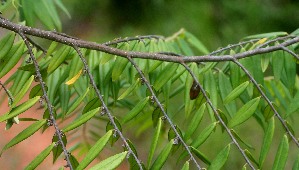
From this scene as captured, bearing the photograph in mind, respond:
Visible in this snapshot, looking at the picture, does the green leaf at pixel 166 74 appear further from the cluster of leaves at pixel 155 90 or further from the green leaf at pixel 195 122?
the green leaf at pixel 195 122

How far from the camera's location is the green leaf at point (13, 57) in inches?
35.1

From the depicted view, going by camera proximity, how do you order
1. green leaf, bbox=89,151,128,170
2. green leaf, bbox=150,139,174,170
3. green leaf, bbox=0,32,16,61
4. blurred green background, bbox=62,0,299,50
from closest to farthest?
1. green leaf, bbox=89,151,128,170
2. green leaf, bbox=150,139,174,170
3. green leaf, bbox=0,32,16,61
4. blurred green background, bbox=62,0,299,50

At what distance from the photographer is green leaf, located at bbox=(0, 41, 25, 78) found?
892 millimetres

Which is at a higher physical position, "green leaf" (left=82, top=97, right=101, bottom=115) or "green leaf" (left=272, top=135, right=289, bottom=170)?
"green leaf" (left=82, top=97, right=101, bottom=115)

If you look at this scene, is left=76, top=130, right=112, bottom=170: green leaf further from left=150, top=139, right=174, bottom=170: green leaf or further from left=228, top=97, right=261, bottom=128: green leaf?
left=228, top=97, right=261, bottom=128: green leaf

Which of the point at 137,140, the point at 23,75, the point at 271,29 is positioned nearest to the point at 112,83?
the point at 23,75

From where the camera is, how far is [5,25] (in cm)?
83

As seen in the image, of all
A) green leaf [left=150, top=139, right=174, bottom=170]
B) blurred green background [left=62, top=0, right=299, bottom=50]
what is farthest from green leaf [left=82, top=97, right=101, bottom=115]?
blurred green background [left=62, top=0, right=299, bottom=50]

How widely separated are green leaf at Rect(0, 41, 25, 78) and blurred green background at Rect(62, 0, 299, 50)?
144cm

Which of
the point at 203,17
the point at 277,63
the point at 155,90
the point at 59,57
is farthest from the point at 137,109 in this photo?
the point at 203,17

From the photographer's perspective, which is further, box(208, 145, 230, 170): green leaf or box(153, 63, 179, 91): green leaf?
box(153, 63, 179, 91): green leaf

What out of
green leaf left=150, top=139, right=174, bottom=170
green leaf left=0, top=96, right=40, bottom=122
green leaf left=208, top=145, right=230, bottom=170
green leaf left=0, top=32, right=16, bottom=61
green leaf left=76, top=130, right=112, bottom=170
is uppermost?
green leaf left=0, top=32, right=16, bottom=61

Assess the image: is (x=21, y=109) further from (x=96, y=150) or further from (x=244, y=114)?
(x=244, y=114)

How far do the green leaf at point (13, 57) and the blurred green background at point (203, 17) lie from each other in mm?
1442
